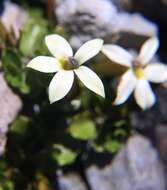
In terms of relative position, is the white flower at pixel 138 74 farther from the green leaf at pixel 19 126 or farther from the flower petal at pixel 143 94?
the green leaf at pixel 19 126

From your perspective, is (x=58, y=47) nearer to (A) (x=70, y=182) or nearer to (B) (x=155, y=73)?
(B) (x=155, y=73)

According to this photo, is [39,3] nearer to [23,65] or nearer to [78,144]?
[23,65]

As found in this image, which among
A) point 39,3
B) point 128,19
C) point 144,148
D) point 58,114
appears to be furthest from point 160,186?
point 39,3

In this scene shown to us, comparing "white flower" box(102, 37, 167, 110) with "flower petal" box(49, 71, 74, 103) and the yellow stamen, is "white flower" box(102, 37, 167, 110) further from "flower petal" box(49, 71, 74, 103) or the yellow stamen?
"flower petal" box(49, 71, 74, 103)

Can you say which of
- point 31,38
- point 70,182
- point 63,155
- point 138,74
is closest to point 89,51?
point 138,74

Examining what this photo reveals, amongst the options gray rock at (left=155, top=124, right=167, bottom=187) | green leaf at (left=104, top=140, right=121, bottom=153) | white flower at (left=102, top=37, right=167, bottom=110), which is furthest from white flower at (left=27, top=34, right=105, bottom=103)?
gray rock at (left=155, top=124, right=167, bottom=187)
